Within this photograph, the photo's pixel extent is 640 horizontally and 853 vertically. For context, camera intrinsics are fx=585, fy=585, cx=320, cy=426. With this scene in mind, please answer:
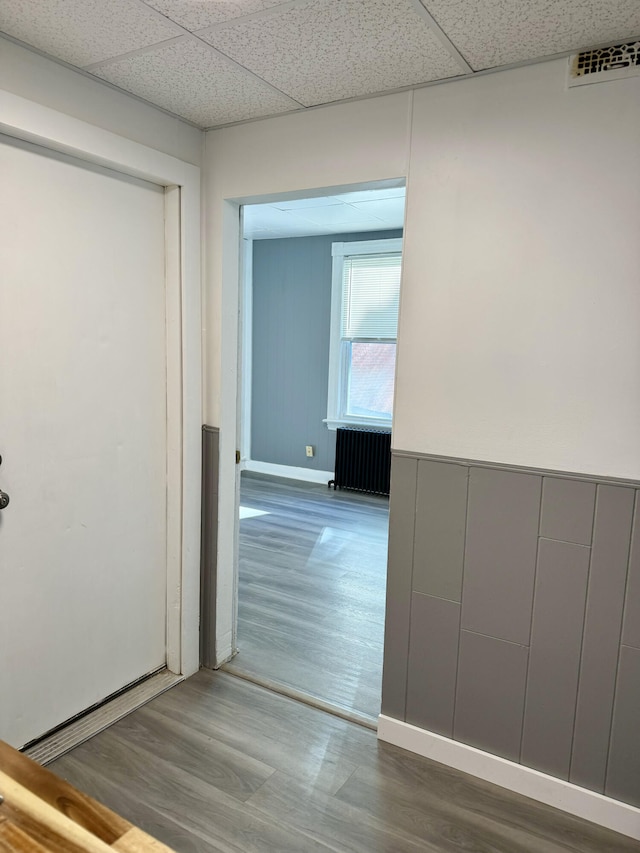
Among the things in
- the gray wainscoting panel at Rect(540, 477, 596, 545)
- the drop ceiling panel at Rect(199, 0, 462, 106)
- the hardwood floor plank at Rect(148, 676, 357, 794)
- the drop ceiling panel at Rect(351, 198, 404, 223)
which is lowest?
the hardwood floor plank at Rect(148, 676, 357, 794)

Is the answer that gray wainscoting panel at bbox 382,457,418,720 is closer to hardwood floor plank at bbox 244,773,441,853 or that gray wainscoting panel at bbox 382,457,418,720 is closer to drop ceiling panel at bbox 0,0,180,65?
hardwood floor plank at bbox 244,773,441,853

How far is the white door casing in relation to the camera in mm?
1947

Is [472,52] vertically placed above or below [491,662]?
above

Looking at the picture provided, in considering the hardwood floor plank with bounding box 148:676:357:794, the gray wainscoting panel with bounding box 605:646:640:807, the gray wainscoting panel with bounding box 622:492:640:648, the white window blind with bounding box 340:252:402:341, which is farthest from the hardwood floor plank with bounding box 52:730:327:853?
the white window blind with bounding box 340:252:402:341

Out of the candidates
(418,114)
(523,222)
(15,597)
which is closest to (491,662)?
(523,222)

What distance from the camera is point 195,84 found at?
195 centimetres

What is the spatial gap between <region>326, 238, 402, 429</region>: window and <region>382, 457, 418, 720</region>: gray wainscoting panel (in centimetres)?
361

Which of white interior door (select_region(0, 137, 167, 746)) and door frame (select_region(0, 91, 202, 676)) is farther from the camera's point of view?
door frame (select_region(0, 91, 202, 676))

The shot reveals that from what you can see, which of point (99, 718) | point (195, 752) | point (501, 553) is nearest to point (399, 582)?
point (501, 553)

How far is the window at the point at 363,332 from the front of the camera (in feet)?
18.2

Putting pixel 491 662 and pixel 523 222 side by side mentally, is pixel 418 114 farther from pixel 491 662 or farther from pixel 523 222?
pixel 491 662

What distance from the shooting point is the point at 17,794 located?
94 centimetres

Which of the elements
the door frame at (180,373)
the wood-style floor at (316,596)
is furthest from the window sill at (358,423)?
the door frame at (180,373)

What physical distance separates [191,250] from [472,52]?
4.03ft
